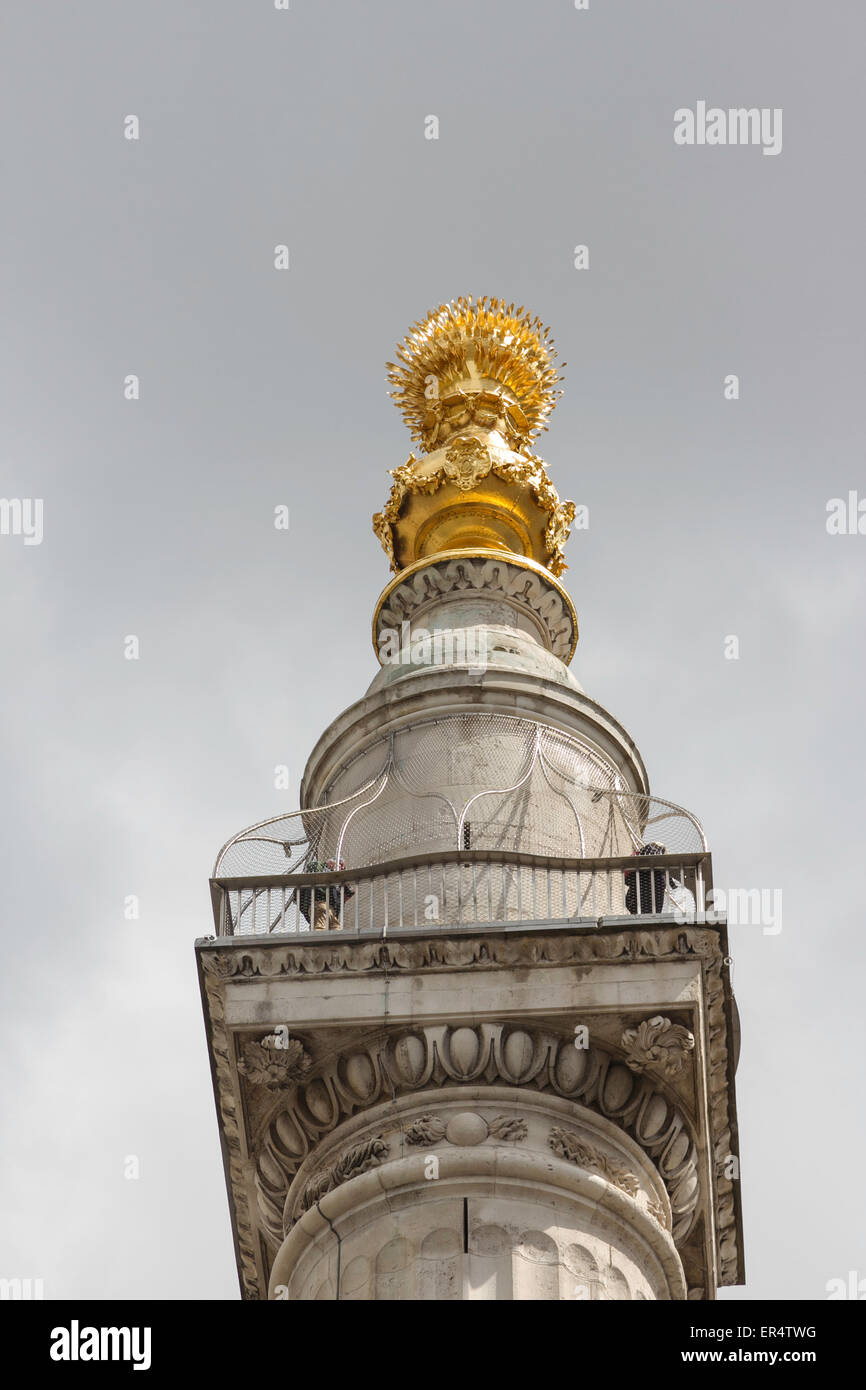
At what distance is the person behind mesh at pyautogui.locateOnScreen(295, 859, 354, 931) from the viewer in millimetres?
25125

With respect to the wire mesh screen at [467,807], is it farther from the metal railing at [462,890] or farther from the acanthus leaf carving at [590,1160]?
the acanthus leaf carving at [590,1160]

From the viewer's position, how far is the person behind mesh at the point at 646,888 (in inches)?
981

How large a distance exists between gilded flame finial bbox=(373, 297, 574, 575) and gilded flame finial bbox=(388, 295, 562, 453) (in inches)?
0.6

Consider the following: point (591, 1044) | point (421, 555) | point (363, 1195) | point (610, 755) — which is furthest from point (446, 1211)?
point (421, 555)

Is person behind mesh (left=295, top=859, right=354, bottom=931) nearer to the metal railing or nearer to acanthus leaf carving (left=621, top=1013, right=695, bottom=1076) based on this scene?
the metal railing

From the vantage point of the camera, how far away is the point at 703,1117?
23953 mm

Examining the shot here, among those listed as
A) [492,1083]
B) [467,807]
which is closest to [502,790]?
[467,807]

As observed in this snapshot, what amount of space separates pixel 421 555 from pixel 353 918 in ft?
34.0

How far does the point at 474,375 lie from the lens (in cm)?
3700

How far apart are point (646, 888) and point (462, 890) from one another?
2.01m

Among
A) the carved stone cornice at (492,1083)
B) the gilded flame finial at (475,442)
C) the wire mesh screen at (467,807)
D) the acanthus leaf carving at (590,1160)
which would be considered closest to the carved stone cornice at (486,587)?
the gilded flame finial at (475,442)

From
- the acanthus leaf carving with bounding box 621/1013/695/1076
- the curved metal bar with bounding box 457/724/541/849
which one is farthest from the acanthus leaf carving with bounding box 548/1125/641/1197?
the curved metal bar with bounding box 457/724/541/849
